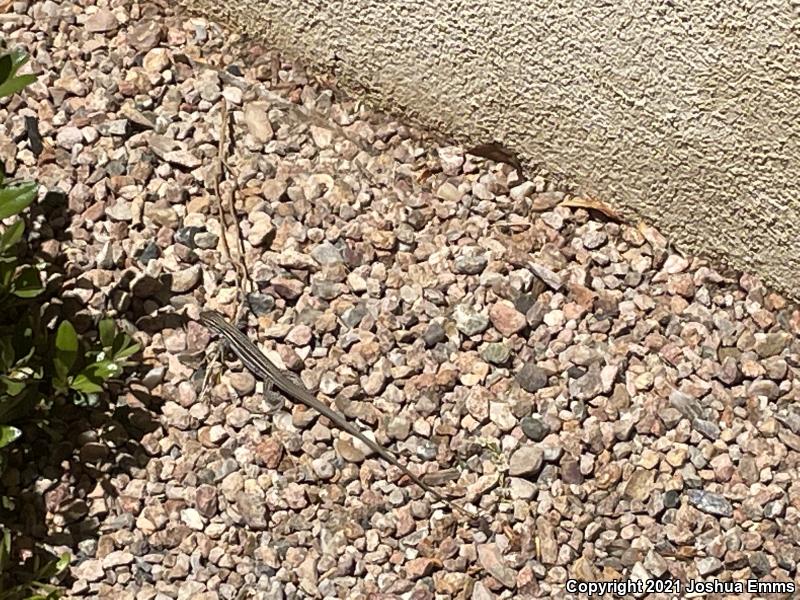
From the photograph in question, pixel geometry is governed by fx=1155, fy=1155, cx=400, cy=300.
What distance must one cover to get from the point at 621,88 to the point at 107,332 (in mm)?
939

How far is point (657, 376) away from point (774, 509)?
287mm

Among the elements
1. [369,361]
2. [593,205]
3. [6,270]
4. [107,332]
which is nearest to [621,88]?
[593,205]

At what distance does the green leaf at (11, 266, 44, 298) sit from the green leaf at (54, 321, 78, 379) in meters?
0.07

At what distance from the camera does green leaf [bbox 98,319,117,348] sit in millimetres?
1841

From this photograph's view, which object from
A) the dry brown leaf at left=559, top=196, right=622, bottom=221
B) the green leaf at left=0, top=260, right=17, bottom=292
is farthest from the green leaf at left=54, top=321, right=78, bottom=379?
the dry brown leaf at left=559, top=196, right=622, bottom=221

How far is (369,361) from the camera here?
198 centimetres

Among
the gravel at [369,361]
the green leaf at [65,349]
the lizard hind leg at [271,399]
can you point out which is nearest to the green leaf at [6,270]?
the green leaf at [65,349]

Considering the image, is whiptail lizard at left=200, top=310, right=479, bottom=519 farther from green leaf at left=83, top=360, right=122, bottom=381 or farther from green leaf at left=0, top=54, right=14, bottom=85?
green leaf at left=0, top=54, right=14, bottom=85

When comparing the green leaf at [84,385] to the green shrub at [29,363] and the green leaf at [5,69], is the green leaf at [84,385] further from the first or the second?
the green leaf at [5,69]

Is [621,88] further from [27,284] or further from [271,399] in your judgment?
[27,284]

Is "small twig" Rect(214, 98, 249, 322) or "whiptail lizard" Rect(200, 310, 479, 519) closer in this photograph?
"whiptail lizard" Rect(200, 310, 479, 519)

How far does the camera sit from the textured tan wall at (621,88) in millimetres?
1824

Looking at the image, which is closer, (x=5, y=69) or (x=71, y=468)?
(x=5, y=69)

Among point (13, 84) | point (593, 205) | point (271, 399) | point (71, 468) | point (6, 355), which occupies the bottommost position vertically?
point (71, 468)
